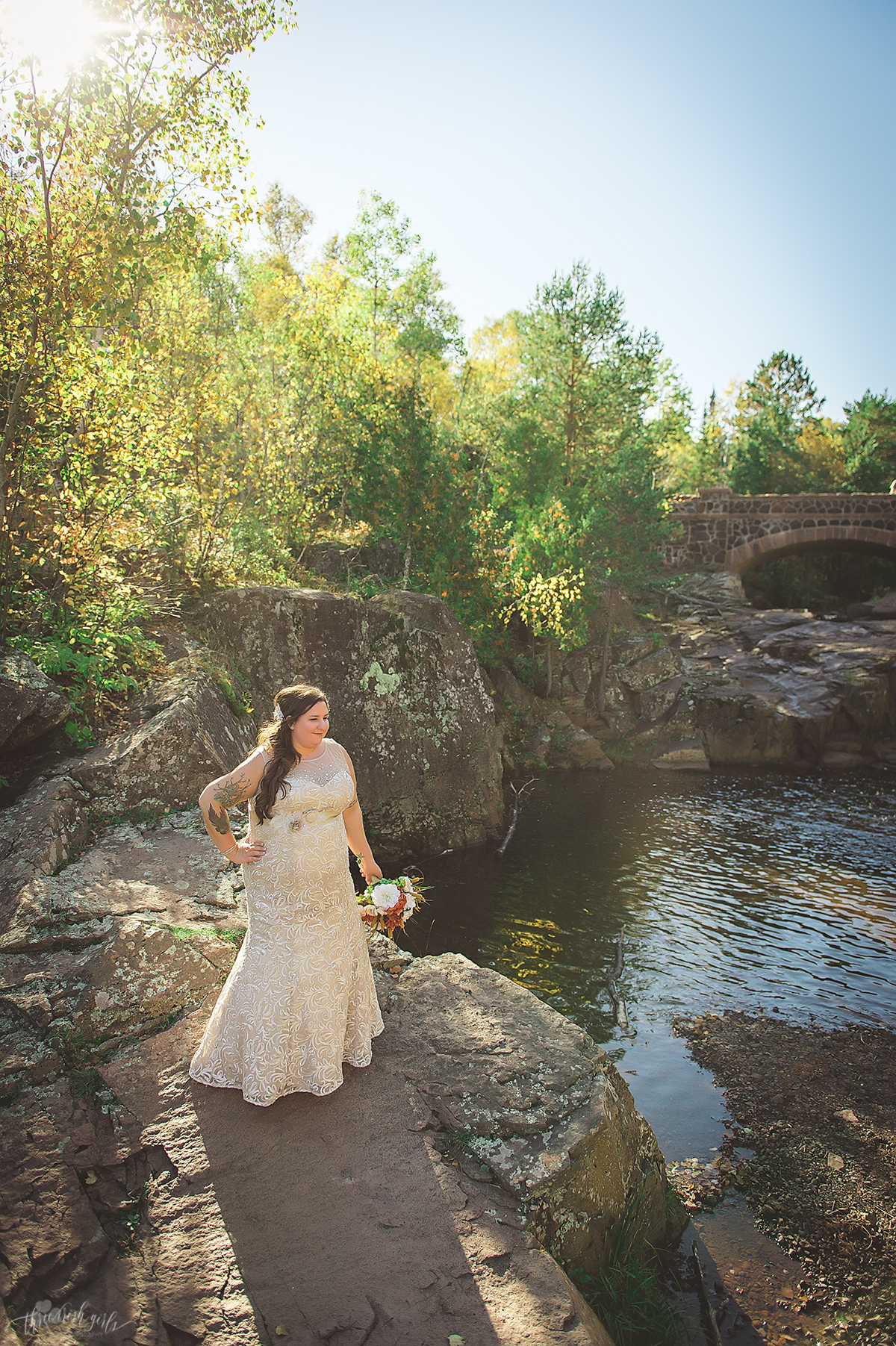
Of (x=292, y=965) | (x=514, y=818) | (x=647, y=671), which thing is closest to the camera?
(x=292, y=965)

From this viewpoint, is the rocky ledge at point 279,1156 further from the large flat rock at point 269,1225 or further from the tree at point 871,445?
the tree at point 871,445

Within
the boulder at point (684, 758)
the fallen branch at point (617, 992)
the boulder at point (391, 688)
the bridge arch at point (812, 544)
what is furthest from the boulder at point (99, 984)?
the bridge arch at point (812, 544)

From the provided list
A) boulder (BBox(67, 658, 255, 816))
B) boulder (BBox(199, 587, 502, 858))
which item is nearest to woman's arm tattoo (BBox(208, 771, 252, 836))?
boulder (BBox(67, 658, 255, 816))

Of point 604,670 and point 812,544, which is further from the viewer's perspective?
point 812,544

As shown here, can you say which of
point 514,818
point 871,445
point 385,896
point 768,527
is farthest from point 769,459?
point 385,896

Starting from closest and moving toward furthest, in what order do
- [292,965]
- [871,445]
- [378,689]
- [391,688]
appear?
1. [292,965]
2. [378,689]
3. [391,688]
4. [871,445]

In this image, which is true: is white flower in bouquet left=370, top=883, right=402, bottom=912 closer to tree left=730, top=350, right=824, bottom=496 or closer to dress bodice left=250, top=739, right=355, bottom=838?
dress bodice left=250, top=739, right=355, bottom=838

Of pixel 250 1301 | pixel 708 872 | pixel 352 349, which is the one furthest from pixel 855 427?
pixel 250 1301

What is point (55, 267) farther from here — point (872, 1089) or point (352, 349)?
point (352, 349)

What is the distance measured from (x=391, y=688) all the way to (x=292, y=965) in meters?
8.25

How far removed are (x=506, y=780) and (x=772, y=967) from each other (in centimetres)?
828

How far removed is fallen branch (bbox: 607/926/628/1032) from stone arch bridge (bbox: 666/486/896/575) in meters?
22.3

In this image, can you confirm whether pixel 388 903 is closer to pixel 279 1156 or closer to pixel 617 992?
pixel 279 1156

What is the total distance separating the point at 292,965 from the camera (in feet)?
13.5
